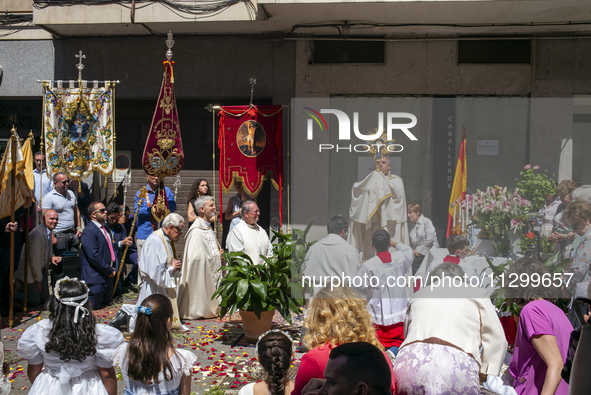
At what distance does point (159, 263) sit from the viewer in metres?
5.81

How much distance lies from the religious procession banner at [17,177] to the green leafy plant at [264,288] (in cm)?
300

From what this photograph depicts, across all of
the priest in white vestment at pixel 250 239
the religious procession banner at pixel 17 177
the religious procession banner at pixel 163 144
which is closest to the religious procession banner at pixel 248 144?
the priest in white vestment at pixel 250 239

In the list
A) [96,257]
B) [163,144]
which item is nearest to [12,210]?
[96,257]

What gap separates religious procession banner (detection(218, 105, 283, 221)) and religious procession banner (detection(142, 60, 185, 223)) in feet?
4.97

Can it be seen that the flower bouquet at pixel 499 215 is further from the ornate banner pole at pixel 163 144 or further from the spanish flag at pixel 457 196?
the ornate banner pole at pixel 163 144

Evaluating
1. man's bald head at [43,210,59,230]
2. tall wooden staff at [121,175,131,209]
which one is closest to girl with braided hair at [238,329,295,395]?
man's bald head at [43,210,59,230]

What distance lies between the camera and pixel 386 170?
557 cm

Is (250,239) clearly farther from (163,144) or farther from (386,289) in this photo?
(386,289)

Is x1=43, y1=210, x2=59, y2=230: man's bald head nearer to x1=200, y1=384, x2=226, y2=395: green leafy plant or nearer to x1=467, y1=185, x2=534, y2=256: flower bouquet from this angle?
x1=200, y1=384, x2=226, y2=395: green leafy plant

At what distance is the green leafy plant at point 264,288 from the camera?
5645mm

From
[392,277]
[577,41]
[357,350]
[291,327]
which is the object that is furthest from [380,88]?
[357,350]

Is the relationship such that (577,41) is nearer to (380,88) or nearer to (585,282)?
(380,88)

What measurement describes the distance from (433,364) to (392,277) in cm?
180

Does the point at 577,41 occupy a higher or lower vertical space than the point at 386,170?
higher
